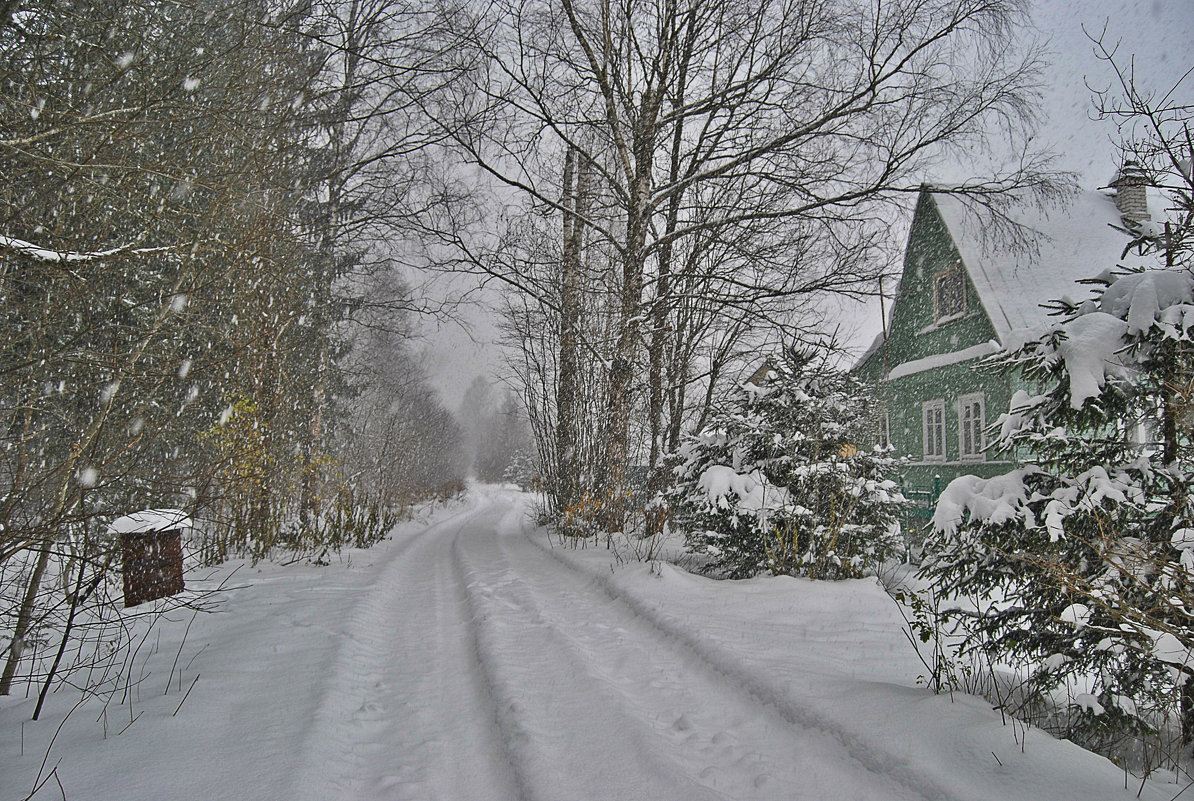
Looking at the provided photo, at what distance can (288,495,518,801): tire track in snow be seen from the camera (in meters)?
2.34

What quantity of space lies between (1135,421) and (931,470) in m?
14.0

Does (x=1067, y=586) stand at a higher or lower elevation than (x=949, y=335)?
lower

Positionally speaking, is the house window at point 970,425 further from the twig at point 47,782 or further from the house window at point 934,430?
the twig at point 47,782

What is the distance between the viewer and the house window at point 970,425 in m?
13.7

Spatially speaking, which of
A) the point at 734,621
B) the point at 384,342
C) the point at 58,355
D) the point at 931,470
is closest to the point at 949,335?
the point at 931,470

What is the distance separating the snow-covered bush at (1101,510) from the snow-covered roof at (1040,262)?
434 inches

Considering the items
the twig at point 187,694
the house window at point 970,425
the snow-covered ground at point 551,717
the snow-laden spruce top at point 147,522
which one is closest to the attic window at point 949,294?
the house window at point 970,425

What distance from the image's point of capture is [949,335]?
1465 cm

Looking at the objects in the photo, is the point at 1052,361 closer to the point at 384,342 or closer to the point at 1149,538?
the point at 1149,538

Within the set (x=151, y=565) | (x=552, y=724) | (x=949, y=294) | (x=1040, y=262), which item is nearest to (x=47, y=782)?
(x=552, y=724)

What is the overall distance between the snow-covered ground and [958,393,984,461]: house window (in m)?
10.9

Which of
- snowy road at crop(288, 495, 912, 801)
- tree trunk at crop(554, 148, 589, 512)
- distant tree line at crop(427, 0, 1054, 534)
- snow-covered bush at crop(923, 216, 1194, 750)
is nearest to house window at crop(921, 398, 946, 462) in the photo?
distant tree line at crop(427, 0, 1054, 534)

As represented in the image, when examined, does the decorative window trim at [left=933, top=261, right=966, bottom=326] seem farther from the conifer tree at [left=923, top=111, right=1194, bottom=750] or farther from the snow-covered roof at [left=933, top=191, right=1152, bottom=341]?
the conifer tree at [left=923, top=111, right=1194, bottom=750]

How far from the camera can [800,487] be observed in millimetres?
5910
